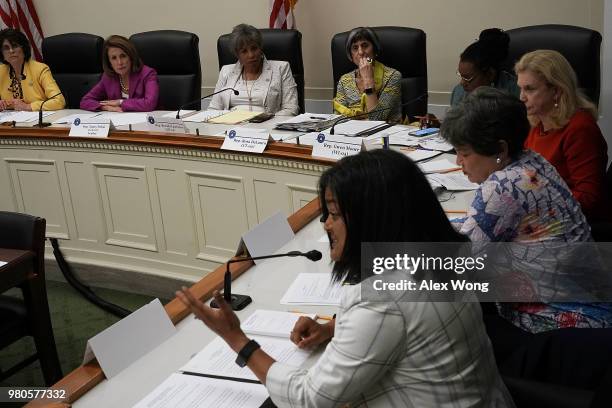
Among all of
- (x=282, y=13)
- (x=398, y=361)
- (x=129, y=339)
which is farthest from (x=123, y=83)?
(x=398, y=361)

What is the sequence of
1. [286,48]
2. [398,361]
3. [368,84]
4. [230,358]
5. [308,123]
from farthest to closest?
1. [286,48]
2. [368,84]
3. [308,123]
4. [230,358]
5. [398,361]

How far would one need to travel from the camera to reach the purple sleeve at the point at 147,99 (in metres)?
3.62

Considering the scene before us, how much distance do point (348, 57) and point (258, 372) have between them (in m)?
2.50

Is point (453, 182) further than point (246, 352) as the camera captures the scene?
Yes

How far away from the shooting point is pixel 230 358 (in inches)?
50.0

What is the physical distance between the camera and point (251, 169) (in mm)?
2680

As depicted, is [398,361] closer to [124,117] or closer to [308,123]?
[308,123]

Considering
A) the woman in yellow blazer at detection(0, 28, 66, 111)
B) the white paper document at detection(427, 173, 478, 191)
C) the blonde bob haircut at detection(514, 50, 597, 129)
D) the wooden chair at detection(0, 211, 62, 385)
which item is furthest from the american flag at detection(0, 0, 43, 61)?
the blonde bob haircut at detection(514, 50, 597, 129)

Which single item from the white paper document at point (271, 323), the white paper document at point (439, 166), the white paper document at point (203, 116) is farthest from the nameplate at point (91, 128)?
the white paper document at point (271, 323)

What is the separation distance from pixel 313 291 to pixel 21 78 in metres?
3.26

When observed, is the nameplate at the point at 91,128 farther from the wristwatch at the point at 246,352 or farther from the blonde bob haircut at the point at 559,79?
the wristwatch at the point at 246,352

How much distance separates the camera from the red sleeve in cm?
202

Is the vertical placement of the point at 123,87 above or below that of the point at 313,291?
above

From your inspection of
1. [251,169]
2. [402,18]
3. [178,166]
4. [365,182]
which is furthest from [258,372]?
[402,18]
